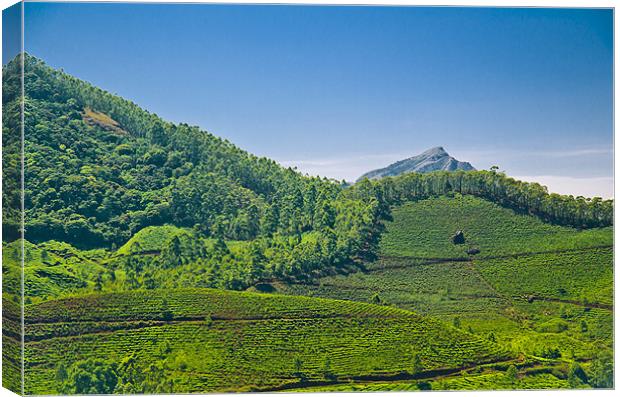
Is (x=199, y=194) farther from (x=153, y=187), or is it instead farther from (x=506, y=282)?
(x=506, y=282)

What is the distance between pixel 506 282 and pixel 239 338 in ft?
14.7

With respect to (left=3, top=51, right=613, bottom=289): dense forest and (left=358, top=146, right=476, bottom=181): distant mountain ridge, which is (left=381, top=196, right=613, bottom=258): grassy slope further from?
(left=358, top=146, right=476, bottom=181): distant mountain ridge

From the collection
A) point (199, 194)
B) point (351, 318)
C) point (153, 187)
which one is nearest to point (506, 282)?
point (351, 318)

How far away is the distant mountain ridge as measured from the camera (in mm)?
16531

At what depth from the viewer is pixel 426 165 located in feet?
55.3

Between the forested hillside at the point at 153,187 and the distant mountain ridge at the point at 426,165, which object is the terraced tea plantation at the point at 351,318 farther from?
the distant mountain ridge at the point at 426,165

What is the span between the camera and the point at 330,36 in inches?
627

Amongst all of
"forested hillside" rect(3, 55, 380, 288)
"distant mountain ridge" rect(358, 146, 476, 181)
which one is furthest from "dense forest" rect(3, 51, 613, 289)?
"distant mountain ridge" rect(358, 146, 476, 181)

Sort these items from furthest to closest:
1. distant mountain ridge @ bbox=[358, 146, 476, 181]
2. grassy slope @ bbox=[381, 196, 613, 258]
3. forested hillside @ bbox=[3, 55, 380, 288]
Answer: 1. grassy slope @ bbox=[381, 196, 613, 258]
2. distant mountain ridge @ bbox=[358, 146, 476, 181]
3. forested hillside @ bbox=[3, 55, 380, 288]

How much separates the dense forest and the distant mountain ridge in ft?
0.96

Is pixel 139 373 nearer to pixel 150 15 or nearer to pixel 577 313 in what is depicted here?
pixel 150 15

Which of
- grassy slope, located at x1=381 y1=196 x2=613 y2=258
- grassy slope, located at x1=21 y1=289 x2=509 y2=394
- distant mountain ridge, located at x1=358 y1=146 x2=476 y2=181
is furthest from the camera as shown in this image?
grassy slope, located at x1=381 y1=196 x2=613 y2=258

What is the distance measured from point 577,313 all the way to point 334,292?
12.9 ft

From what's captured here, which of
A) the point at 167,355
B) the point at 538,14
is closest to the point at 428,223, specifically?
the point at 538,14
